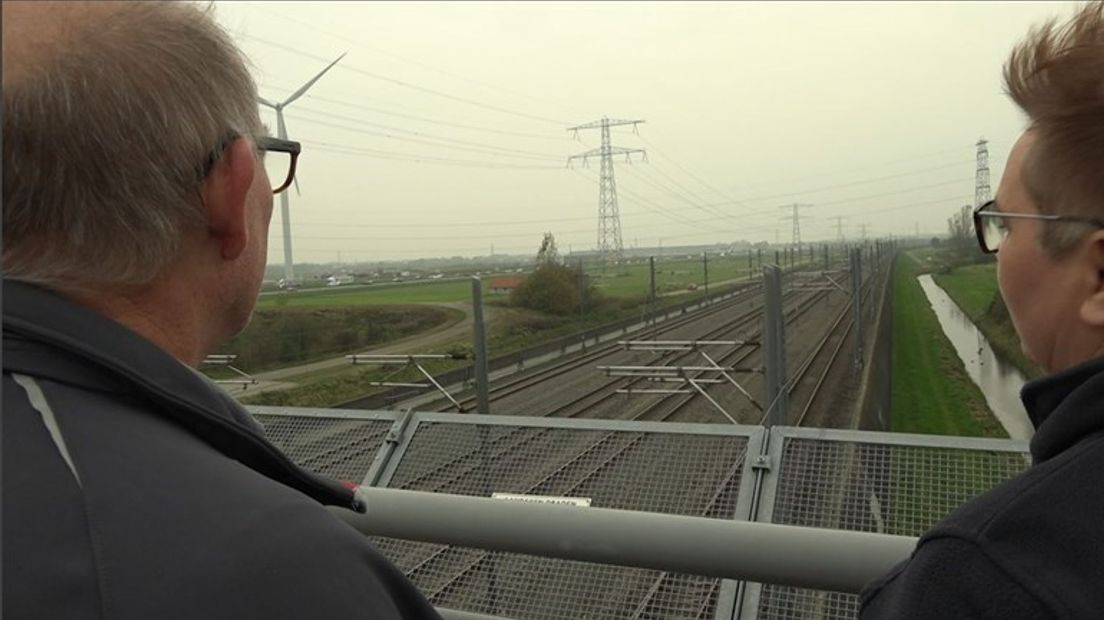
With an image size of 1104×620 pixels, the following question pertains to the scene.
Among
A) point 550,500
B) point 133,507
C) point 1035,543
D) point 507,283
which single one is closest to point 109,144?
point 133,507

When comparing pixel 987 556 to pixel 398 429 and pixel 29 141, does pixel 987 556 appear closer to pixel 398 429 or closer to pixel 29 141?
pixel 29 141

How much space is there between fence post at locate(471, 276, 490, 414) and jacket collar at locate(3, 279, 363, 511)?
5.57 metres

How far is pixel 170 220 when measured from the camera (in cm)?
99

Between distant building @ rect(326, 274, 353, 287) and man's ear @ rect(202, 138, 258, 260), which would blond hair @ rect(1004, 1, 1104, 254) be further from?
distant building @ rect(326, 274, 353, 287)

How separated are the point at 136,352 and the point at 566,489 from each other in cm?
225

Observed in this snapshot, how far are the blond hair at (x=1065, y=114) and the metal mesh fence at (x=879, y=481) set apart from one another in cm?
161

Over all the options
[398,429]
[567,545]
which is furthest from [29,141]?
[398,429]

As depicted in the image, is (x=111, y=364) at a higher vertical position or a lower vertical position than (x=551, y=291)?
higher

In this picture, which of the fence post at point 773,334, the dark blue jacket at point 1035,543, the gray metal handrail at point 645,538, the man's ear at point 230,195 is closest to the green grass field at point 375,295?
the fence post at point 773,334

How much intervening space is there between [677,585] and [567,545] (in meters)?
1.17

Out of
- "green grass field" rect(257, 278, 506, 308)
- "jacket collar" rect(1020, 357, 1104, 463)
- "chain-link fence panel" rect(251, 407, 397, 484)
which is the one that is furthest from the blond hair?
"green grass field" rect(257, 278, 506, 308)

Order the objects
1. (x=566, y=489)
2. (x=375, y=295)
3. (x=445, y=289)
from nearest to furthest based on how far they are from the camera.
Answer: (x=566, y=489) < (x=445, y=289) < (x=375, y=295)

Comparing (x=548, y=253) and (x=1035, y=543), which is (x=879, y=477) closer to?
(x=1035, y=543)

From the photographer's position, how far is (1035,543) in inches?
37.2
